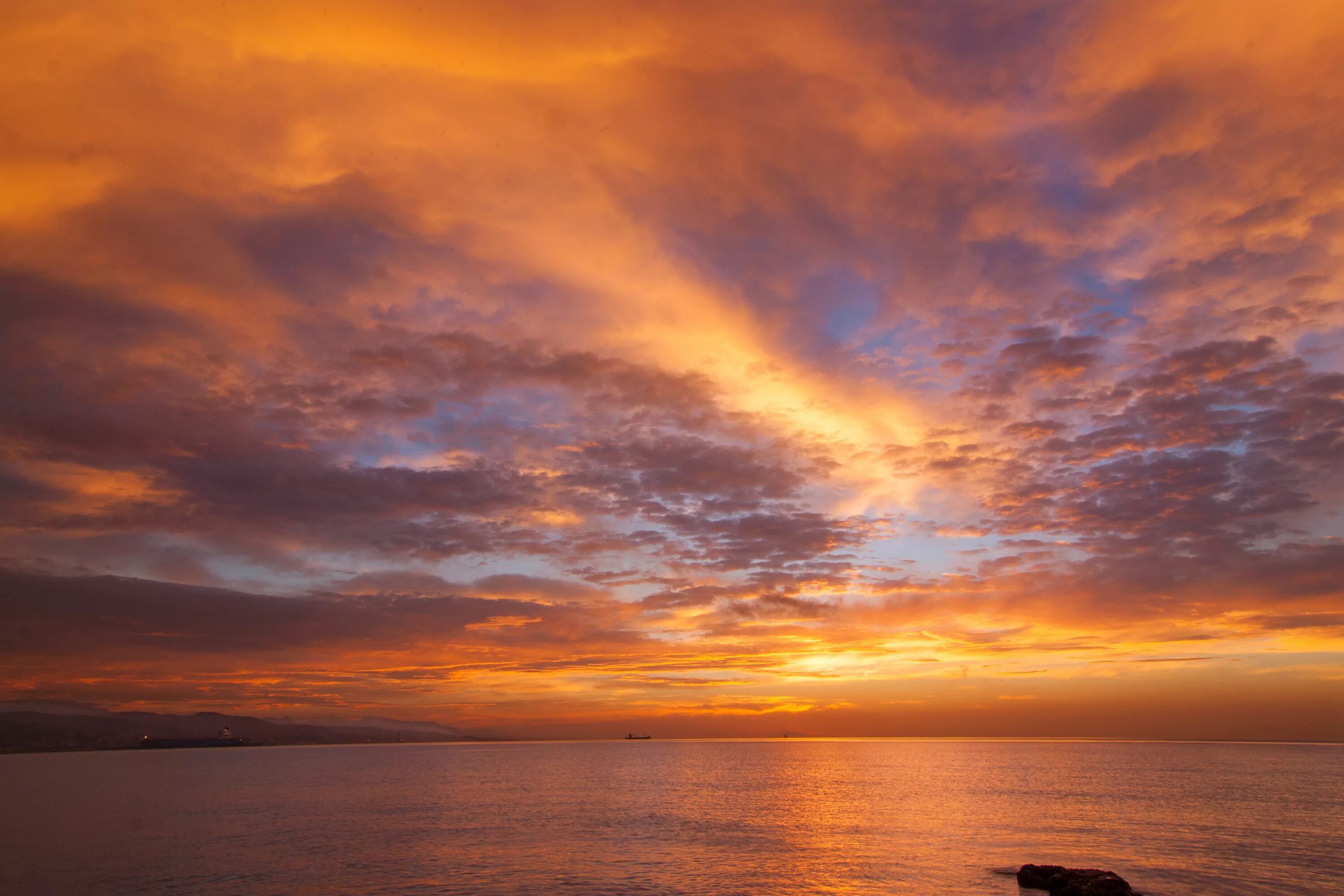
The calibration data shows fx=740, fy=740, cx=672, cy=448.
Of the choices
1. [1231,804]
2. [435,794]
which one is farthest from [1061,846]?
[435,794]

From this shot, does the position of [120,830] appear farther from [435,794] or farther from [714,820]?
[714,820]

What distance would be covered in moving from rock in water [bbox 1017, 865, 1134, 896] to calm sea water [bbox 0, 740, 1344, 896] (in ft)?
5.70

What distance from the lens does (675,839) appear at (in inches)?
2926

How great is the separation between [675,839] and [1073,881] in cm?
3893

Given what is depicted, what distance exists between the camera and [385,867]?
5916cm

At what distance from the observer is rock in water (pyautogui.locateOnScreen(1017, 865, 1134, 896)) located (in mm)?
44875

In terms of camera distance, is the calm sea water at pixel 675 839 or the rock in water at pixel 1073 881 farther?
the calm sea water at pixel 675 839

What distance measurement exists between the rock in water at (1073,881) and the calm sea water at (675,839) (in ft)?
5.70

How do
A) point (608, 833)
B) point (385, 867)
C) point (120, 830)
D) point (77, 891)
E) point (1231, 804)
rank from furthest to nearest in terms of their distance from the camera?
point (1231, 804) → point (120, 830) → point (608, 833) → point (385, 867) → point (77, 891)

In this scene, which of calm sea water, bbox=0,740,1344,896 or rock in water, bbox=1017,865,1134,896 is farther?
calm sea water, bbox=0,740,1344,896

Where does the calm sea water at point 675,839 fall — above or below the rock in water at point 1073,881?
below

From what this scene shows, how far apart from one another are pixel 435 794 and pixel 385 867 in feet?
256

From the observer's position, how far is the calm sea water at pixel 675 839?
174 ft

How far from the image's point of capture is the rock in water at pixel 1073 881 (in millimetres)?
44875
